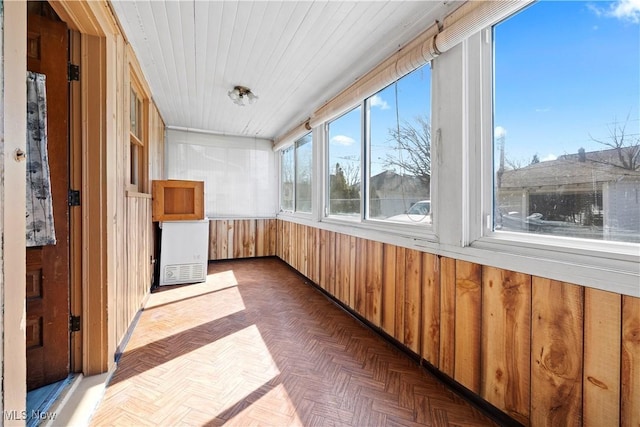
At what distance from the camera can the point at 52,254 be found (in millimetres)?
1591

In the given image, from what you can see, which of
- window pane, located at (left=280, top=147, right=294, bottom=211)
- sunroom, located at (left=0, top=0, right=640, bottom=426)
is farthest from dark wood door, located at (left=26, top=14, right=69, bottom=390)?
window pane, located at (left=280, top=147, right=294, bottom=211)

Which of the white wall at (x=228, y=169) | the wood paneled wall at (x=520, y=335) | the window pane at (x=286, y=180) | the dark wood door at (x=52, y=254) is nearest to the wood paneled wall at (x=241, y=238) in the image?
the white wall at (x=228, y=169)

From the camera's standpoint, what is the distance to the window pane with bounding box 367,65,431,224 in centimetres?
198

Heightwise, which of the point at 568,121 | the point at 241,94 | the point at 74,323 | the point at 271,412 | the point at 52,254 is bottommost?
the point at 271,412

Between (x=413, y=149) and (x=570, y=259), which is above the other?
(x=413, y=149)

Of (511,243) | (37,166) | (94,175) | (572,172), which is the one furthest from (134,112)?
(572,172)

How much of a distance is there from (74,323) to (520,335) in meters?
2.55

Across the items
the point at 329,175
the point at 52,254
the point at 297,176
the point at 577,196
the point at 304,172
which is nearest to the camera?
the point at 577,196

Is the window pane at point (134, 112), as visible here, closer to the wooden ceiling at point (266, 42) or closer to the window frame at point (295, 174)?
the wooden ceiling at point (266, 42)

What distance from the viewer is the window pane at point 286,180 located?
495cm

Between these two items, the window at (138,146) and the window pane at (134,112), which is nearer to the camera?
the window pane at (134,112)

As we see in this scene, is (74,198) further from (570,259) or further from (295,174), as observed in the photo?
(295,174)

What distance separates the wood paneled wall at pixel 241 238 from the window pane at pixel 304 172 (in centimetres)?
112

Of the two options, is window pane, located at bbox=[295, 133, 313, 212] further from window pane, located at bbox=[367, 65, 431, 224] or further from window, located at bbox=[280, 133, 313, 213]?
window pane, located at bbox=[367, 65, 431, 224]
